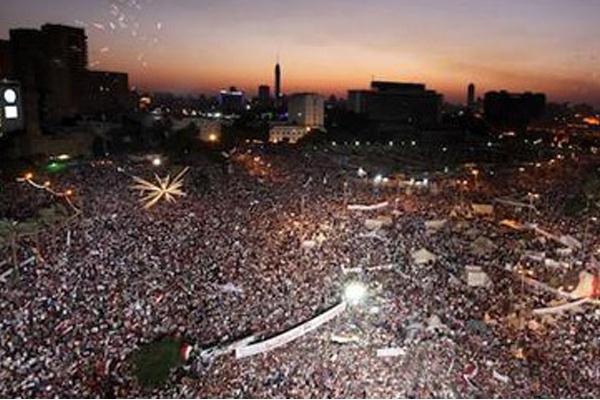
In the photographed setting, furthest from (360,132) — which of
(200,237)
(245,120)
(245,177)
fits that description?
(200,237)

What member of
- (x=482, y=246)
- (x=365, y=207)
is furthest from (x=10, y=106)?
(x=482, y=246)

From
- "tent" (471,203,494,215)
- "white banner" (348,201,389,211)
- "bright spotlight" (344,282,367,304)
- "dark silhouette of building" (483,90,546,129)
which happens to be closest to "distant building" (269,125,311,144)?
"white banner" (348,201,389,211)

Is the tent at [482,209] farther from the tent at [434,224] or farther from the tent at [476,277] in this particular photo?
the tent at [476,277]

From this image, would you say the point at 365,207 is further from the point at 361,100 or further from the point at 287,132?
the point at 361,100

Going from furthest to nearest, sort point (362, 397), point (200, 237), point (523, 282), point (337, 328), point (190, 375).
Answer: point (200, 237), point (523, 282), point (337, 328), point (190, 375), point (362, 397)

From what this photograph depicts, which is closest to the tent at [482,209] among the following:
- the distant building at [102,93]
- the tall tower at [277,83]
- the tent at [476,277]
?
the tent at [476,277]

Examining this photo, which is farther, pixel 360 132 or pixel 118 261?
pixel 360 132

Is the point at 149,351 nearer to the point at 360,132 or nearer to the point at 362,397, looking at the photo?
the point at 362,397
